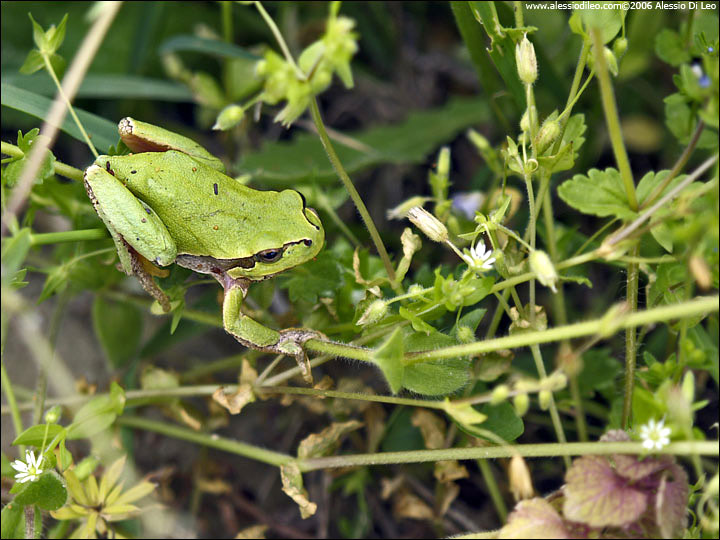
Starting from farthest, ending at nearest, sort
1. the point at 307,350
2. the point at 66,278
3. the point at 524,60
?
the point at 66,278 < the point at 307,350 < the point at 524,60

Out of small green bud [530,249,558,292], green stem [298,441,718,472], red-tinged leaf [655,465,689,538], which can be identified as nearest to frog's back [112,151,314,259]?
green stem [298,441,718,472]

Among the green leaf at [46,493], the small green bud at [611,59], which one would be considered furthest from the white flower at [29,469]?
the small green bud at [611,59]

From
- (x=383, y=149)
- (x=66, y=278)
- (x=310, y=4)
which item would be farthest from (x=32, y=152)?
(x=310, y=4)

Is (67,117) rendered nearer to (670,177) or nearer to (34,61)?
(34,61)

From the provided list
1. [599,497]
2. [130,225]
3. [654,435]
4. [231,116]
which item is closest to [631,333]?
[654,435]

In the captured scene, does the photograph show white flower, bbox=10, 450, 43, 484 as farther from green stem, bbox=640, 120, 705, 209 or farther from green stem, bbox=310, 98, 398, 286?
green stem, bbox=640, 120, 705, 209

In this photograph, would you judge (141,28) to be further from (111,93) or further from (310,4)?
(310,4)
